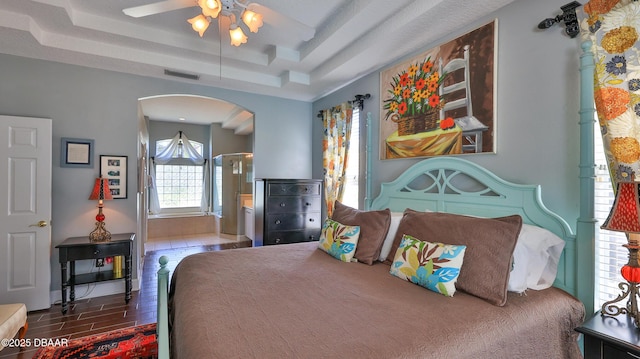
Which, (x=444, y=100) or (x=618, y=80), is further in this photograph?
(x=444, y=100)

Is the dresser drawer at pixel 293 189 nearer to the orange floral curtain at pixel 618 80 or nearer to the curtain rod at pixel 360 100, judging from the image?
the curtain rod at pixel 360 100

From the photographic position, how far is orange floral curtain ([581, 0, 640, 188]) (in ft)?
4.65

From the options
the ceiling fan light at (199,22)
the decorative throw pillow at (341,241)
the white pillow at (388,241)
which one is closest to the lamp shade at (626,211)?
the white pillow at (388,241)

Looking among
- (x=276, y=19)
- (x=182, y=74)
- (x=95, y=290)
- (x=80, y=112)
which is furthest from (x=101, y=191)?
(x=276, y=19)

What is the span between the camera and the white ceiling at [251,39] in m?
2.24

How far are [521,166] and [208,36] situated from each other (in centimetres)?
305

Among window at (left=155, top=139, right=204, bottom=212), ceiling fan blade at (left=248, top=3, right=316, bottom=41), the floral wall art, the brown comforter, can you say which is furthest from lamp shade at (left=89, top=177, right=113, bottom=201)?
window at (left=155, top=139, right=204, bottom=212)

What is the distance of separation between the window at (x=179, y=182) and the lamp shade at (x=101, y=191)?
4059mm

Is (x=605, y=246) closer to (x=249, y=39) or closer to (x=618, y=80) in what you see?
(x=618, y=80)

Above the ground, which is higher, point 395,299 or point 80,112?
point 80,112

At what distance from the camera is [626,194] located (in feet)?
→ 4.04

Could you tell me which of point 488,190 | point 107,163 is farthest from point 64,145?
point 488,190

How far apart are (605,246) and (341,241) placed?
5.07 ft

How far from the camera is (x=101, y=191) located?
3076 millimetres
